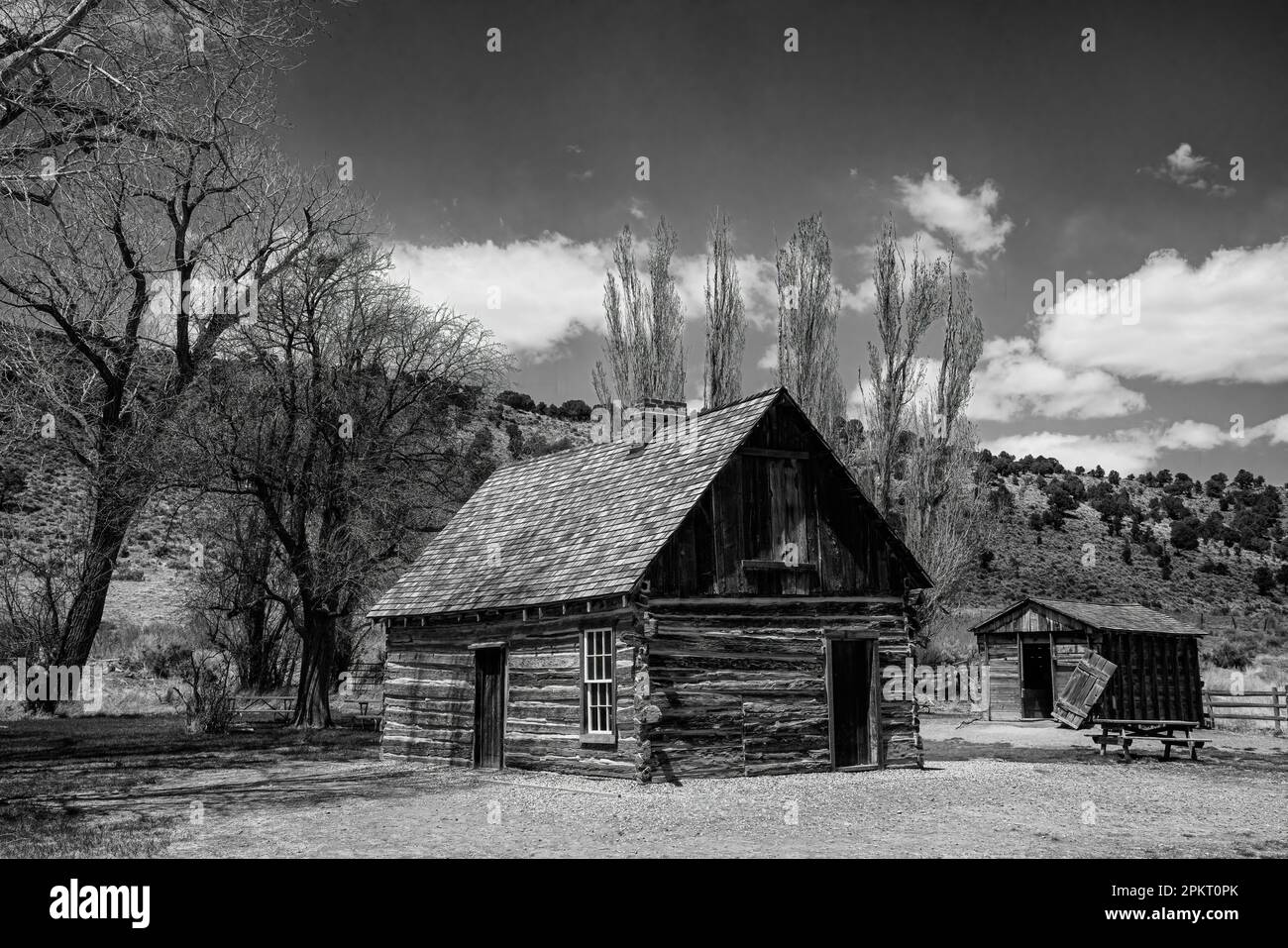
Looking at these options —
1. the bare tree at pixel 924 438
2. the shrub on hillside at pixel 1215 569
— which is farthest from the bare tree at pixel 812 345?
the shrub on hillside at pixel 1215 569

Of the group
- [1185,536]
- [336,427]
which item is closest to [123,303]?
[336,427]

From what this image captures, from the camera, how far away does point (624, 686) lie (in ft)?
55.0

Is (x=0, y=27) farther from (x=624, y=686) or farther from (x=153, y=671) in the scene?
(x=153, y=671)

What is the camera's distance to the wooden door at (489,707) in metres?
19.5

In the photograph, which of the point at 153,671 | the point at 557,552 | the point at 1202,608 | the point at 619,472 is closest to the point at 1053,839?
the point at 557,552

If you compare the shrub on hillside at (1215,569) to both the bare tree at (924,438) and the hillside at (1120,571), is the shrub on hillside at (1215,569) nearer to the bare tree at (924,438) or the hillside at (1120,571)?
the hillside at (1120,571)

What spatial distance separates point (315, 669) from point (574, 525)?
10.7 meters

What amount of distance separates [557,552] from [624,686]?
3522 millimetres

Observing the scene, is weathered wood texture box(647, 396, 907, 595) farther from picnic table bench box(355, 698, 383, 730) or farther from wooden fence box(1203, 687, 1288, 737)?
picnic table bench box(355, 698, 383, 730)

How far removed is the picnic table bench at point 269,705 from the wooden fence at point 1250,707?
24.4m

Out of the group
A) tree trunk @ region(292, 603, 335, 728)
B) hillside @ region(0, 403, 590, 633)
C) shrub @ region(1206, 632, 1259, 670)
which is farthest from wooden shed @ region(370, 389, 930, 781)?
shrub @ region(1206, 632, 1259, 670)

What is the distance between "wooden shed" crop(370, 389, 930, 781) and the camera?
16875 mm

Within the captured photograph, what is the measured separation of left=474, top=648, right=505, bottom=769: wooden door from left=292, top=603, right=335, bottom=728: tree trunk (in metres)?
7.83

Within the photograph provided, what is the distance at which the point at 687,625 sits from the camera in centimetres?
1712
